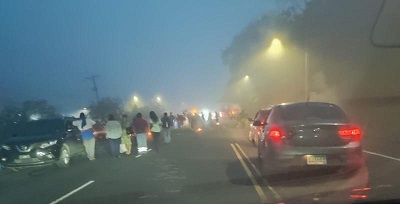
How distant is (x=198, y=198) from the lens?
29.9ft

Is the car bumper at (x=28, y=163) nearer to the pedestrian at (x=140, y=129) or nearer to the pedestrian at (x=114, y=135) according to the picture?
the pedestrian at (x=114, y=135)

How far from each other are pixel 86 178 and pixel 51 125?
17.4 feet

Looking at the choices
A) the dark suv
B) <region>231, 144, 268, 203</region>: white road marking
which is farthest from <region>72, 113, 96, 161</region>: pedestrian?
<region>231, 144, 268, 203</region>: white road marking

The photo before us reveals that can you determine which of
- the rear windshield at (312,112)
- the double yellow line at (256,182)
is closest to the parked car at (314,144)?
the rear windshield at (312,112)

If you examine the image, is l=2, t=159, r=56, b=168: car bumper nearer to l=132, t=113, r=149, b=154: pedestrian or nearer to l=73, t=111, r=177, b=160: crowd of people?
l=73, t=111, r=177, b=160: crowd of people

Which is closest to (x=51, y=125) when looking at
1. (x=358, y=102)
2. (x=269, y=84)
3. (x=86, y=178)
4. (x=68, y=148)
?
(x=68, y=148)

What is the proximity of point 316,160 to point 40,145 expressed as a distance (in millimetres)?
9127

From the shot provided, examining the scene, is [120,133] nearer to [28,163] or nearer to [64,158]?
[64,158]

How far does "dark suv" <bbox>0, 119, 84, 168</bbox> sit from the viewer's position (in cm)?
1586

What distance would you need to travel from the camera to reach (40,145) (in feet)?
52.5

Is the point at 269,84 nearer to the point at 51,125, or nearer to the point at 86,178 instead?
the point at 51,125

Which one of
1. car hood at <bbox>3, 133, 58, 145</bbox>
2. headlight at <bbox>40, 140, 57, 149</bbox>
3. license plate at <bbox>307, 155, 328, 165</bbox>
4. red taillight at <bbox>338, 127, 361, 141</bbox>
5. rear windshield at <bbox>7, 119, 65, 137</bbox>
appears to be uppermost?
rear windshield at <bbox>7, 119, 65, 137</bbox>

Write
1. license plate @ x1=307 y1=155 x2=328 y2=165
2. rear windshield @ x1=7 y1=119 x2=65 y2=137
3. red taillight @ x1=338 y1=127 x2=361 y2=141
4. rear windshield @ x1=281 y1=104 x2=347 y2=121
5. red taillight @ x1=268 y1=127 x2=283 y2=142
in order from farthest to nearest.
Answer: rear windshield @ x1=7 y1=119 x2=65 y2=137 → rear windshield @ x1=281 y1=104 x2=347 y2=121 → red taillight @ x1=268 y1=127 x2=283 y2=142 → red taillight @ x1=338 y1=127 x2=361 y2=141 → license plate @ x1=307 y1=155 x2=328 y2=165

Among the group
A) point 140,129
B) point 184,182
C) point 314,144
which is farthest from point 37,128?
point 314,144
